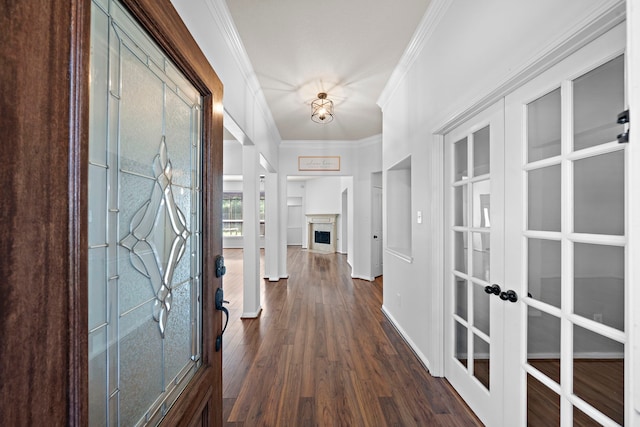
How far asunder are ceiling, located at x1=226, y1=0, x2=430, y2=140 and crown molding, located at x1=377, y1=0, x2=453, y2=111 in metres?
0.04

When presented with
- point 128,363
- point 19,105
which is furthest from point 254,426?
point 19,105

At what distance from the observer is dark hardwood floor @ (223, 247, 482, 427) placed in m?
1.76

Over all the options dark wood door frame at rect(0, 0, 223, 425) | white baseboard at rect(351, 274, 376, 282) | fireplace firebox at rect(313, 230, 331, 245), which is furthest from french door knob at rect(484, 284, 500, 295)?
fireplace firebox at rect(313, 230, 331, 245)

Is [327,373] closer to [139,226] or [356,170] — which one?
[139,226]

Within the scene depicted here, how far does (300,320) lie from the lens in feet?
10.9

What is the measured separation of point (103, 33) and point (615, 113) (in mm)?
1634

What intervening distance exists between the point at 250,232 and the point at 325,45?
86.4 inches

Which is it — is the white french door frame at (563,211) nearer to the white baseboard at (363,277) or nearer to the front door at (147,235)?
the front door at (147,235)

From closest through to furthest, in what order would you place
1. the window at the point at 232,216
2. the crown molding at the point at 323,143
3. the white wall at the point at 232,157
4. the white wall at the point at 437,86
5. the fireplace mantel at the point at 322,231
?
1. the white wall at the point at 437,86
2. the crown molding at the point at 323,143
3. the white wall at the point at 232,157
4. the fireplace mantel at the point at 322,231
5. the window at the point at 232,216

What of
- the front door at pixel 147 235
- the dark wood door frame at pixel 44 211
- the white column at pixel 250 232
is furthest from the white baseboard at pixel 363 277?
the dark wood door frame at pixel 44 211

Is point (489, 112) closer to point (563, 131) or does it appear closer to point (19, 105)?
point (563, 131)

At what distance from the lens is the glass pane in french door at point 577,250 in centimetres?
98

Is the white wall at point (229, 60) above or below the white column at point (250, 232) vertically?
above

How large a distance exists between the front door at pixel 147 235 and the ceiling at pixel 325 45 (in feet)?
4.81
